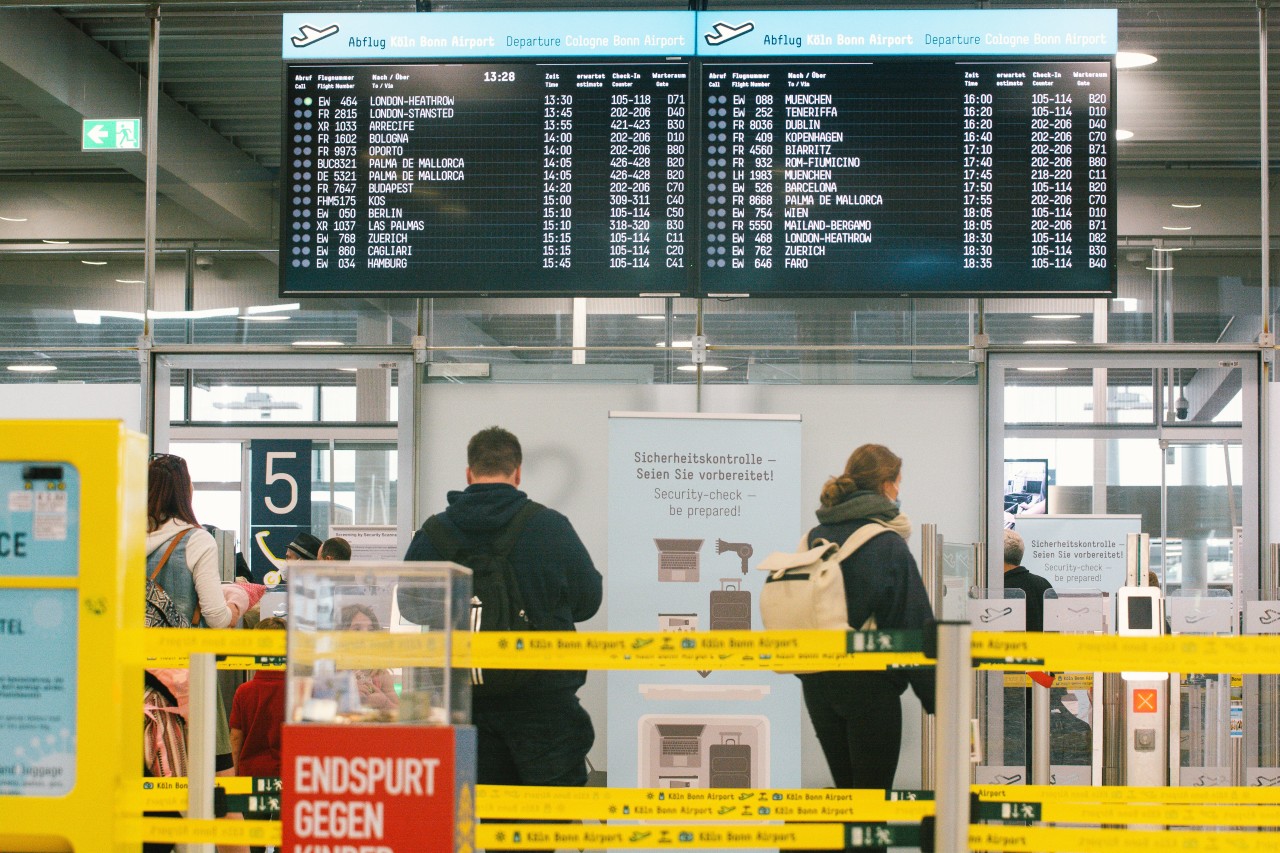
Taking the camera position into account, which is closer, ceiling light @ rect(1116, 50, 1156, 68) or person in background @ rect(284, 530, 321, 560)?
person in background @ rect(284, 530, 321, 560)

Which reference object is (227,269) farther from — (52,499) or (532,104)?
(52,499)

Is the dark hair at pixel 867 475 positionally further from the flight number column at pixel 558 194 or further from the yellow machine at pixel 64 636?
the yellow machine at pixel 64 636

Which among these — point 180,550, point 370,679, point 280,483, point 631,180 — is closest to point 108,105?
point 280,483

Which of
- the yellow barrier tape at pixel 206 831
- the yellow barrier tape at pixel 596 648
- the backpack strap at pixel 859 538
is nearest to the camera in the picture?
the yellow barrier tape at pixel 206 831

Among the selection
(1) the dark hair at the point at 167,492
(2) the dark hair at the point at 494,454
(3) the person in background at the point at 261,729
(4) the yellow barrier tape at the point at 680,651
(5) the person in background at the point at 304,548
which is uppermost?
(2) the dark hair at the point at 494,454

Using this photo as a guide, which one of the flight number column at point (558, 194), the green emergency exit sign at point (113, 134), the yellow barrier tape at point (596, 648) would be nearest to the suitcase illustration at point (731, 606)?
the flight number column at point (558, 194)

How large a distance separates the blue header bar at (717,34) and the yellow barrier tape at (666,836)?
3280 millimetres

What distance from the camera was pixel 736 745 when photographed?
5141 millimetres

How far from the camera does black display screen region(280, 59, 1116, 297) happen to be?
16.7 ft

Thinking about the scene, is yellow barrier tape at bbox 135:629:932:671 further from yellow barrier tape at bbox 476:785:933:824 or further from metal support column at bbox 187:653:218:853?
yellow barrier tape at bbox 476:785:933:824

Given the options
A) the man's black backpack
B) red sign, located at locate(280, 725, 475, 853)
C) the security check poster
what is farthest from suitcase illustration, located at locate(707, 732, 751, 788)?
red sign, located at locate(280, 725, 475, 853)

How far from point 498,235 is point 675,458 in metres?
1.20

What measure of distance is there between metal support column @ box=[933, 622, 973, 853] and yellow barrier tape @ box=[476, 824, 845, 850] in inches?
10.9

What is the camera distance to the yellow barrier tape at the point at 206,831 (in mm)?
2859
